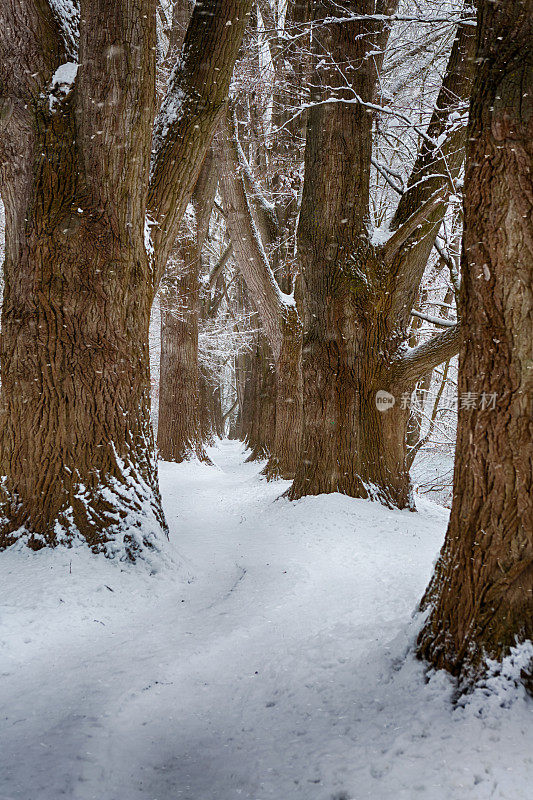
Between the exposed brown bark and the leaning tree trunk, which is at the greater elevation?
the exposed brown bark

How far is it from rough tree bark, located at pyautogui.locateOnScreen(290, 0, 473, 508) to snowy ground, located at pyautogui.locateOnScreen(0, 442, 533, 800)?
1501mm

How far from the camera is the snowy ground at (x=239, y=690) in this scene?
6.27 feet

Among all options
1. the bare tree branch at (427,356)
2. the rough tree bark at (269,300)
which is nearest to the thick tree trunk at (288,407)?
the rough tree bark at (269,300)

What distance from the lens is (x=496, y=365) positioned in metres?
2.21

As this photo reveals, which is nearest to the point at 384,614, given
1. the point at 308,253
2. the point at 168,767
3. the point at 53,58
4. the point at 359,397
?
the point at 168,767

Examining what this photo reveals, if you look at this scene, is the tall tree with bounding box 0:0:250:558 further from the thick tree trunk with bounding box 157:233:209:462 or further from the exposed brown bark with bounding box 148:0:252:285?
the thick tree trunk with bounding box 157:233:209:462

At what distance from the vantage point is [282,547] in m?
4.79

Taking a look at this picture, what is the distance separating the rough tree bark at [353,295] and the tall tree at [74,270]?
2371 mm

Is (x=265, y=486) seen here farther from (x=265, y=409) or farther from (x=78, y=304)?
(x=78, y=304)

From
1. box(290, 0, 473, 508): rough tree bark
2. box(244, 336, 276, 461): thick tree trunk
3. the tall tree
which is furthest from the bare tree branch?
box(244, 336, 276, 461): thick tree trunk

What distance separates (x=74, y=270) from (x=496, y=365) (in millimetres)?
3105

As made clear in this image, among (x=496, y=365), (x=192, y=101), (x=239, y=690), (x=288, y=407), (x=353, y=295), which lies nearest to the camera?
(x=496, y=365)

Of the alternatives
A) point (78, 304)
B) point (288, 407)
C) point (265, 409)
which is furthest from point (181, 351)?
point (78, 304)

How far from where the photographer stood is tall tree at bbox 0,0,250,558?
12.8 feet
